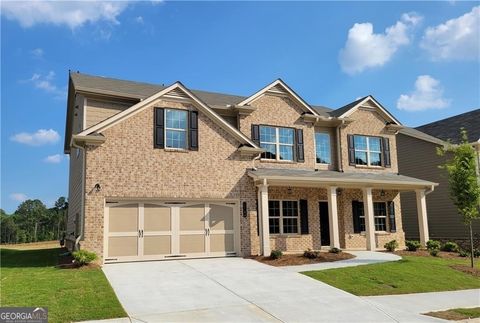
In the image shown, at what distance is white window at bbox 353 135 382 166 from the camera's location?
74.8 ft

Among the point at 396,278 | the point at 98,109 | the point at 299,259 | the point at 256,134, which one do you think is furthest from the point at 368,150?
the point at 98,109

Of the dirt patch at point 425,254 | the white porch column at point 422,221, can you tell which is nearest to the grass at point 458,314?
the dirt patch at point 425,254

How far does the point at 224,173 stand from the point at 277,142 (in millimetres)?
4294

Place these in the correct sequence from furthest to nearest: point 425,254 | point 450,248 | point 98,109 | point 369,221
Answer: point 450,248 → point 369,221 → point 425,254 → point 98,109

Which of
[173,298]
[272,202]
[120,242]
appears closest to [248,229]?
[272,202]

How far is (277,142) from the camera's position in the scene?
2056 centimetres

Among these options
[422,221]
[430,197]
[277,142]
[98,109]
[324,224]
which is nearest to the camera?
[98,109]

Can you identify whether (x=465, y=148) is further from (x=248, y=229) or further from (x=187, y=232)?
(x=187, y=232)

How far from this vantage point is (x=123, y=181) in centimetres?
1538

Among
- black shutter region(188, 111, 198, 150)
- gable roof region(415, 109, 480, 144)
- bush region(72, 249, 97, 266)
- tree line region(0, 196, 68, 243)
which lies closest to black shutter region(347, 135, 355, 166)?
gable roof region(415, 109, 480, 144)

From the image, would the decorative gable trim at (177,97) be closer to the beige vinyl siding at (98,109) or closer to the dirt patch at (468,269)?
the beige vinyl siding at (98,109)

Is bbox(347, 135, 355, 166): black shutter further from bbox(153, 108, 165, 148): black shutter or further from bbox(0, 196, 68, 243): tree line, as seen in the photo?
bbox(0, 196, 68, 243): tree line

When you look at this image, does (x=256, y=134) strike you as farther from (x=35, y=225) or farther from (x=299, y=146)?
(x=35, y=225)

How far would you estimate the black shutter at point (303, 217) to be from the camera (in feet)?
65.0
